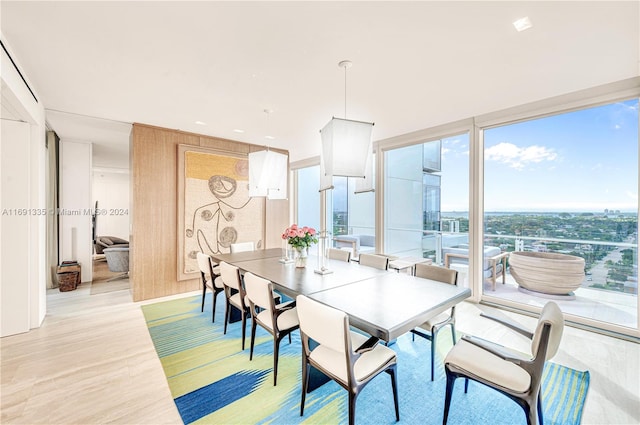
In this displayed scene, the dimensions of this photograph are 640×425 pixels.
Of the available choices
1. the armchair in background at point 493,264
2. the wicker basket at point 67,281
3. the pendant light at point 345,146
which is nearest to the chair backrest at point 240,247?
the pendant light at point 345,146

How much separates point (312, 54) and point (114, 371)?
11.0 feet

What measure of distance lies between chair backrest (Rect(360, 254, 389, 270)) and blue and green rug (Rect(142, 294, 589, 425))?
821 mm

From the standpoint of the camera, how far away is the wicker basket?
4.66 m

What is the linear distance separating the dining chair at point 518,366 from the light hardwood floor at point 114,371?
86 cm

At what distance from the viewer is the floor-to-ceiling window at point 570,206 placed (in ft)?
9.81

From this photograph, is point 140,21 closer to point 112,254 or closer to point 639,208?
point 639,208

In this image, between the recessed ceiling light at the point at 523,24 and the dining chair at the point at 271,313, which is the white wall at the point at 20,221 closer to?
the dining chair at the point at 271,313

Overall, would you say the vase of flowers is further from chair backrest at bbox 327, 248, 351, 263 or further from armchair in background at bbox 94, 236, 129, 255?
armchair in background at bbox 94, 236, 129, 255

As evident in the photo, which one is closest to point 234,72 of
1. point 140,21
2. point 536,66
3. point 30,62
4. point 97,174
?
point 140,21

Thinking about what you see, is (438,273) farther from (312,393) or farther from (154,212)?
(154,212)

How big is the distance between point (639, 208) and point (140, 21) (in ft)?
16.5

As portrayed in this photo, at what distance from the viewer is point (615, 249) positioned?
3043 millimetres

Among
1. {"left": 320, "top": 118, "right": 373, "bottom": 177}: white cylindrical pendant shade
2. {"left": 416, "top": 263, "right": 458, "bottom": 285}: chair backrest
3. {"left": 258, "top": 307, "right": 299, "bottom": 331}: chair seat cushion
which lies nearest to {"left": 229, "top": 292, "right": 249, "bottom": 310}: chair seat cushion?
{"left": 258, "top": 307, "right": 299, "bottom": 331}: chair seat cushion

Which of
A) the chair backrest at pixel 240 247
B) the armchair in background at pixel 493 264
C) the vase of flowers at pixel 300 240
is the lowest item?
the armchair in background at pixel 493 264
